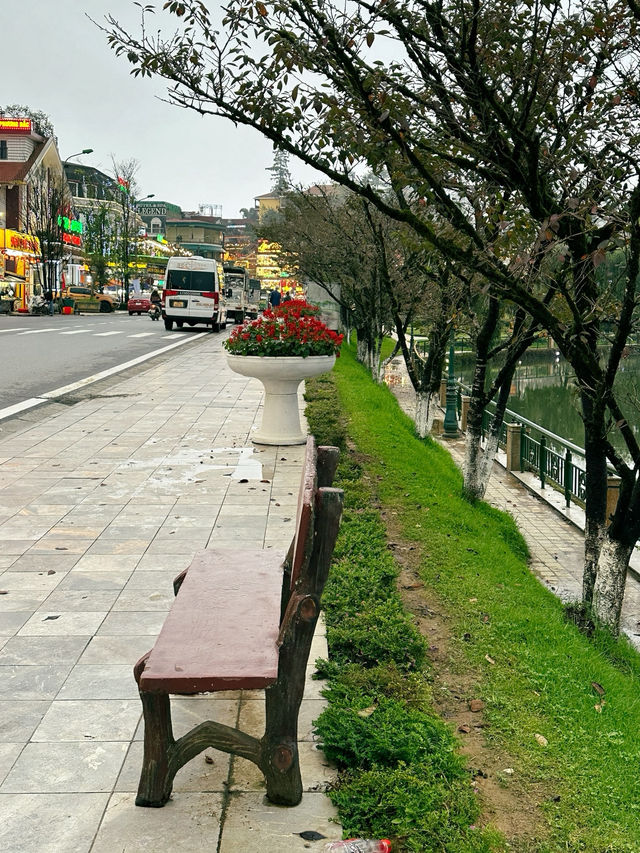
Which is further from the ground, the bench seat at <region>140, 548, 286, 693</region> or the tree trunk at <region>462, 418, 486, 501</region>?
the bench seat at <region>140, 548, 286, 693</region>

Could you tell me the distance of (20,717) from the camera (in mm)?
3871

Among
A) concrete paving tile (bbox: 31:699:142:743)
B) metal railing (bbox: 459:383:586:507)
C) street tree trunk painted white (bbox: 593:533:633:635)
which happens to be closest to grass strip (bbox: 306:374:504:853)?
concrete paving tile (bbox: 31:699:142:743)

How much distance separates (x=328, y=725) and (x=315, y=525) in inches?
34.8

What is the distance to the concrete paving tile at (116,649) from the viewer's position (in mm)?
4469

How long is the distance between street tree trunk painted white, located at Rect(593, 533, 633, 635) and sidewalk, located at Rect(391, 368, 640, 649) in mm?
1900

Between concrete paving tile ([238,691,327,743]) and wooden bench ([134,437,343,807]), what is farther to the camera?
concrete paving tile ([238,691,327,743])

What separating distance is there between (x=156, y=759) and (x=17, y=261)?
65694 millimetres

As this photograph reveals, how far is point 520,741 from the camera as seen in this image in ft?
12.7

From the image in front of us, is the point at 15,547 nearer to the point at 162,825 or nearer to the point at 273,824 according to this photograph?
the point at 162,825

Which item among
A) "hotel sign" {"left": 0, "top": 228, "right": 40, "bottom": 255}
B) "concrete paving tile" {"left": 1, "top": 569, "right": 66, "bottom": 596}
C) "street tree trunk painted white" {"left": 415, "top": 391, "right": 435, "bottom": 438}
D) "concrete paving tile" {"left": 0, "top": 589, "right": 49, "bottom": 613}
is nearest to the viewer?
"concrete paving tile" {"left": 0, "top": 589, "right": 49, "bottom": 613}

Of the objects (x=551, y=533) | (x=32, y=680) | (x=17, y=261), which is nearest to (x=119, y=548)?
(x=32, y=680)


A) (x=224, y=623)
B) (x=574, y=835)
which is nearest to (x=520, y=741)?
(x=574, y=835)

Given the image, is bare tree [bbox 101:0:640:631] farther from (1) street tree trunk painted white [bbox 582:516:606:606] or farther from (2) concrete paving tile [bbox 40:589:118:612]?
(2) concrete paving tile [bbox 40:589:118:612]

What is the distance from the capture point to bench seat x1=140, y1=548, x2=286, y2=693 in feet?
10.0
